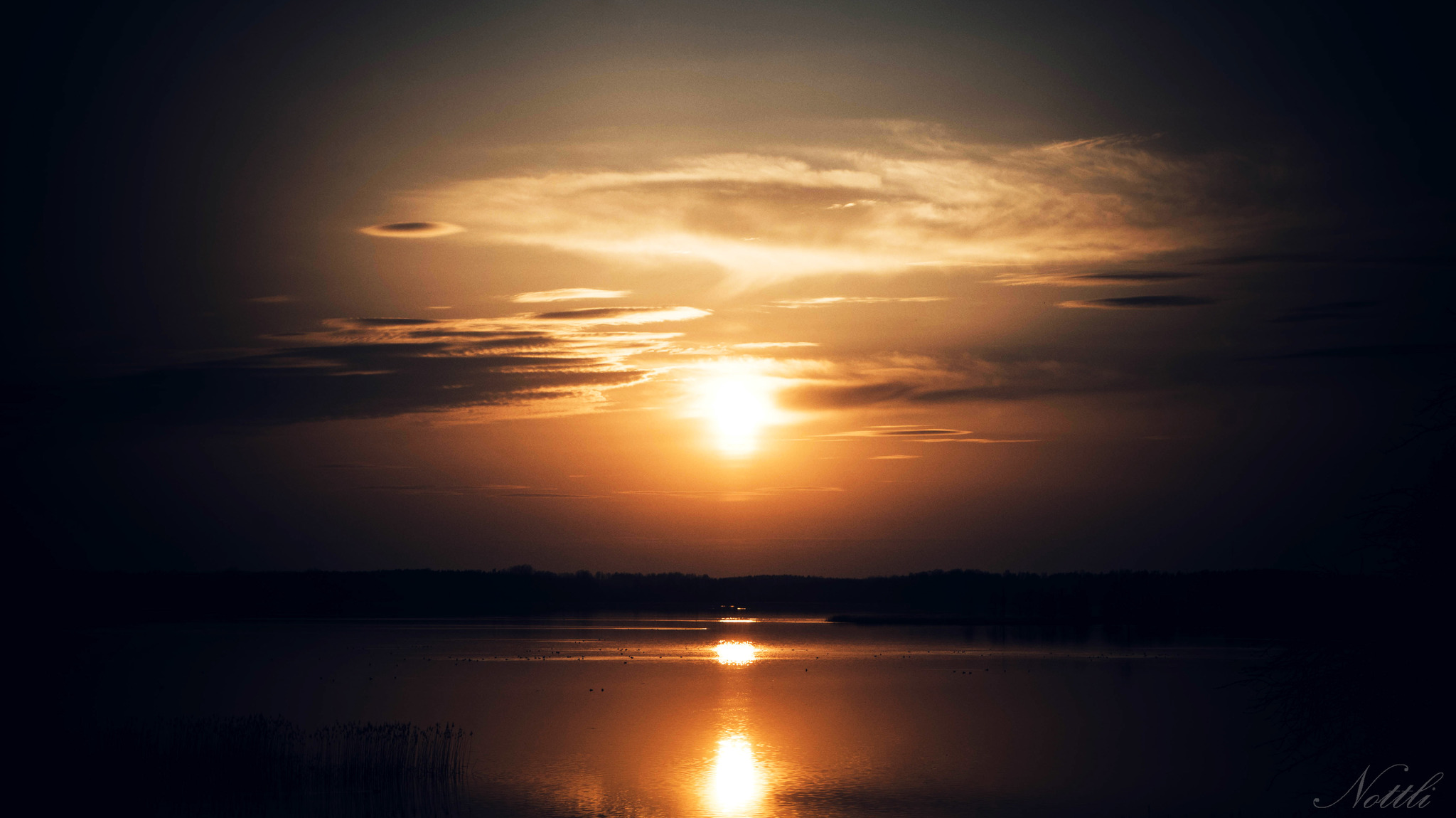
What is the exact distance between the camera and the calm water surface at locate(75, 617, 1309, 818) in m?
30.2

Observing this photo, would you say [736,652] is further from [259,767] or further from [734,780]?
[259,767]

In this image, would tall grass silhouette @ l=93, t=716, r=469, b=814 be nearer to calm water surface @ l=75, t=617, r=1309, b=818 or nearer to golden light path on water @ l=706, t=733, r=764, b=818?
calm water surface @ l=75, t=617, r=1309, b=818

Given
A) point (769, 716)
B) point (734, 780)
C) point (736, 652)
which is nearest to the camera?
point (734, 780)

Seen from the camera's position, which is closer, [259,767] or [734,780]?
[259,767]

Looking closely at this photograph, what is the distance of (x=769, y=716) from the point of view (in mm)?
48875

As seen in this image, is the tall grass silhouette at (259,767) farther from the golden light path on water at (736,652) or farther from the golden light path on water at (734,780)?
the golden light path on water at (736,652)

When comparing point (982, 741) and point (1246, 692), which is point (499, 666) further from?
point (1246, 692)

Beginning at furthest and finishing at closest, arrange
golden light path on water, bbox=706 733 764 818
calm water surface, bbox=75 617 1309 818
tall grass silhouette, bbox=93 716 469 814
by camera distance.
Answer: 1. calm water surface, bbox=75 617 1309 818
2. golden light path on water, bbox=706 733 764 818
3. tall grass silhouette, bbox=93 716 469 814

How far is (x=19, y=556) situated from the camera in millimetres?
43469

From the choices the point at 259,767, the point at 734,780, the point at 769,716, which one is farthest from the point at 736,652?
the point at 259,767

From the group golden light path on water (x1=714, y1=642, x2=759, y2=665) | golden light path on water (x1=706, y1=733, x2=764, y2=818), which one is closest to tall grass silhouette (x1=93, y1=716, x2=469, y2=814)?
golden light path on water (x1=706, y1=733, x2=764, y2=818)

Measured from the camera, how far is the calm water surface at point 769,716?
30.2 meters

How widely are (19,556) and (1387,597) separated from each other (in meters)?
47.9

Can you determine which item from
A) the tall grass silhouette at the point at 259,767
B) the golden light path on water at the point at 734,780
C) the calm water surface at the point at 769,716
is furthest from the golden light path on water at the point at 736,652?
the tall grass silhouette at the point at 259,767
